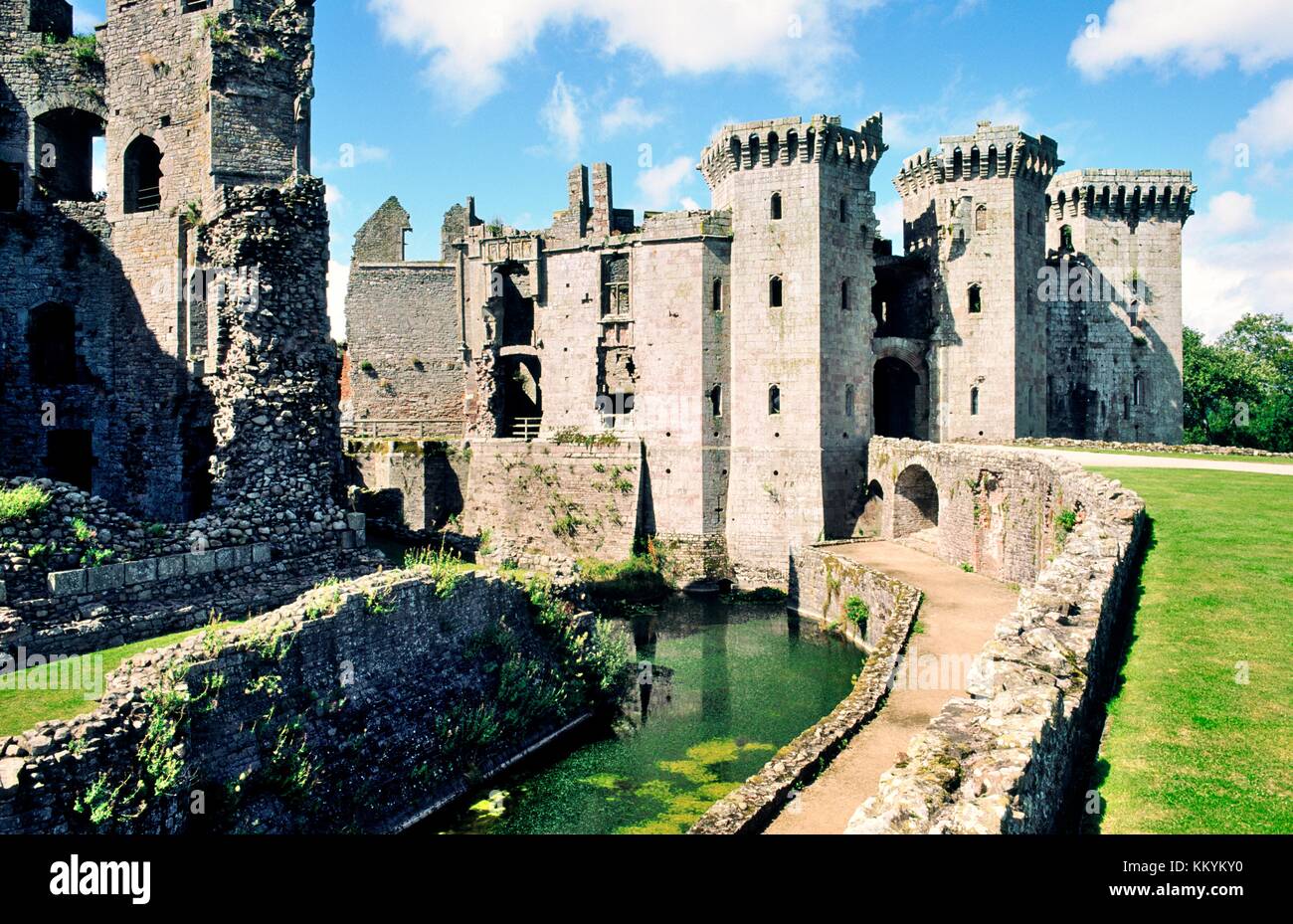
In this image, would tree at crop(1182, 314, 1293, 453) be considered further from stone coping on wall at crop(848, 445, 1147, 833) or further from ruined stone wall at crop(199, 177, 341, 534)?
ruined stone wall at crop(199, 177, 341, 534)

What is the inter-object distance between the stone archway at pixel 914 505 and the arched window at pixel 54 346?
2383 centimetres

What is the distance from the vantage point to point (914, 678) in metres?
17.0

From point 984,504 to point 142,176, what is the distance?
2129 centimetres

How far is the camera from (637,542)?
3366 centimetres

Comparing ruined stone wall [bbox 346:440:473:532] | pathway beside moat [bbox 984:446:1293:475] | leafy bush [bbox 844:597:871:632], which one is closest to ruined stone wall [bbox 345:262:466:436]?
ruined stone wall [bbox 346:440:473:532]

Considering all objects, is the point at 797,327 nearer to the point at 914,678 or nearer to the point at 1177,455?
the point at 1177,455

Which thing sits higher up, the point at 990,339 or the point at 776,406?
the point at 990,339

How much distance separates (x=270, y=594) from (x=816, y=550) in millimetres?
19418

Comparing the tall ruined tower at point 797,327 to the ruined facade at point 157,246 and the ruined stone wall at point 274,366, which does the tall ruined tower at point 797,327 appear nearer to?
the ruined facade at point 157,246

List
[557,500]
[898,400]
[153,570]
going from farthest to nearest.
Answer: [898,400], [557,500], [153,570]

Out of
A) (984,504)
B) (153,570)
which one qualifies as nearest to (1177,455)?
(984,504)
